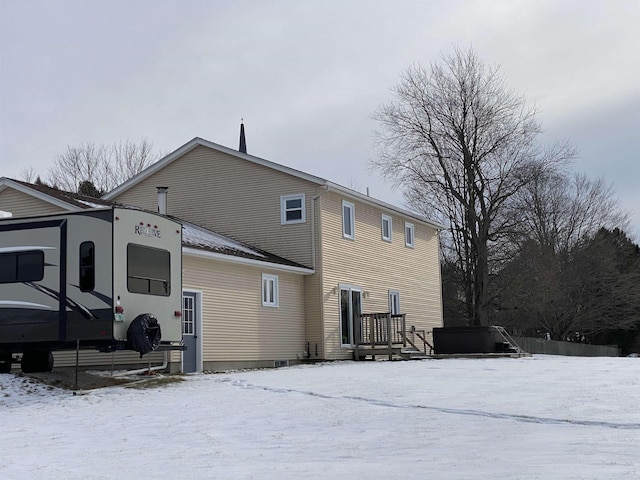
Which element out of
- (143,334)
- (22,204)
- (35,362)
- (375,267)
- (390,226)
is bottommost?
(35,362)

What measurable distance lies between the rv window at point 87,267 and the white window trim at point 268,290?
8421mm

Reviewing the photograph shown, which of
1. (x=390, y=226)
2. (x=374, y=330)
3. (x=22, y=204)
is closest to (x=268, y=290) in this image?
(x=374, y=330)

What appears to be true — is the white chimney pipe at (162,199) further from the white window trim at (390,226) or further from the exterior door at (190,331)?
the white window trim at (390,226)

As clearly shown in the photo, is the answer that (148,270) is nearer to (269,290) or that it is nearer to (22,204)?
(22,204)

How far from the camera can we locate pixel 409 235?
99.3ft

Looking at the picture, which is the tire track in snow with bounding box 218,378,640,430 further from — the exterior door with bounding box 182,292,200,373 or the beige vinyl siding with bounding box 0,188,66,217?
the beige vinyl siding with bounding box 0,188,66,217

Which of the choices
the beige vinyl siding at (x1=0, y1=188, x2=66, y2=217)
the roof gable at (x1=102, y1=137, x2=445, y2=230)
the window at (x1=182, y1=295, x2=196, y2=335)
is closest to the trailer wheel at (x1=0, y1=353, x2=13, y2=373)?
the window at (x1=182, y1=295, x2=196, y2=335)

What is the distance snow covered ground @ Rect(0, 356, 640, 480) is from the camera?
7.23m

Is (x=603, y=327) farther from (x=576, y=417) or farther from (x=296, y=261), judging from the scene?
(x=576, y=417)

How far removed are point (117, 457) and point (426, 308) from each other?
78.2 feet

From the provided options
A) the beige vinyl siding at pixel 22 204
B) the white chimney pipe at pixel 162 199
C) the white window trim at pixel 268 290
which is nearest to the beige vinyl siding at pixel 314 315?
the white window trim at pixel 268 290

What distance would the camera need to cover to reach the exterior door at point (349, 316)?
25.1 meters

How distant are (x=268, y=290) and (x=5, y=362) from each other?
839 centimetres

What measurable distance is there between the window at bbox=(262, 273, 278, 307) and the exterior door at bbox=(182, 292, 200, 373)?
3156 millimetres
